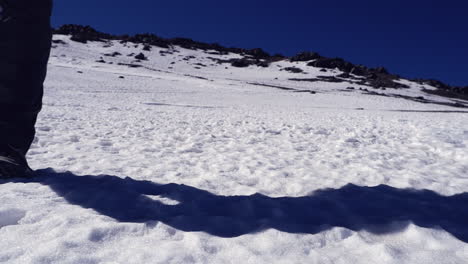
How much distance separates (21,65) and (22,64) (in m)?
0.02

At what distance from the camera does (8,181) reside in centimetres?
379

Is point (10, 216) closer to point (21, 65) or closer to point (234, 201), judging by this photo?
point (21, 65)

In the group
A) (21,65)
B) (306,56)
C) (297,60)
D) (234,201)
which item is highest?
(306,56)

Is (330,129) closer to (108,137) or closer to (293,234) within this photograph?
(108,137)

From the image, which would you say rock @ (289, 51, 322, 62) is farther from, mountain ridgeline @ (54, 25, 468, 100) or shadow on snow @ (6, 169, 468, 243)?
shadow on snow @ (6, 169, 468, 243)

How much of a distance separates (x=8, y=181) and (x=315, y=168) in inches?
173

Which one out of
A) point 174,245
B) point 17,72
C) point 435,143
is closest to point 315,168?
point 174,245

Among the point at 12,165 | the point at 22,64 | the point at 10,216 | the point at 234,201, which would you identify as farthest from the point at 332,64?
the point at 10,216

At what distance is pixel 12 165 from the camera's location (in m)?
3.95

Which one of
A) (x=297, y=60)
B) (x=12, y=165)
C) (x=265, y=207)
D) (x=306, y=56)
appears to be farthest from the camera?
(x=306, y=56)

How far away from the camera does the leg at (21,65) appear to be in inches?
151

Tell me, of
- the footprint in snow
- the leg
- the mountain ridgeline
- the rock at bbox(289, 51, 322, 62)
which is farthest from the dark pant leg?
the rock at bbox(289, 51, 322, 62)

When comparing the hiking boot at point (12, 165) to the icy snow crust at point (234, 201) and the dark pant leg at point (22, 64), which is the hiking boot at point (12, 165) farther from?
the icy snow crust at point (234, 201)

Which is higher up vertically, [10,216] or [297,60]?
[297,60]
